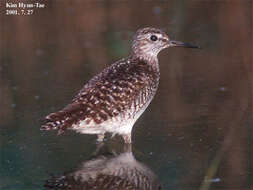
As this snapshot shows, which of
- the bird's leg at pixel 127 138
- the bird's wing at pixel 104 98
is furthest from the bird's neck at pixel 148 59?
the bird's leg at pixel 127 138

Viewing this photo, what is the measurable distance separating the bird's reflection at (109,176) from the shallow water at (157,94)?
0.05 metres

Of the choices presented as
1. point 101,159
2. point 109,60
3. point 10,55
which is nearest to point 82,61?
point 109,60

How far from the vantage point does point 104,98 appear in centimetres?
698

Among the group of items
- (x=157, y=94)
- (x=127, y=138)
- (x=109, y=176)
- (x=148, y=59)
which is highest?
(x=148, y=59)

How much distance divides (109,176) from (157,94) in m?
2.69

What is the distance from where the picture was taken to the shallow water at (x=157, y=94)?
21.5ft

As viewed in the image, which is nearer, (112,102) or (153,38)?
(112,102)

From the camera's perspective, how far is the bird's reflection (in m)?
6.12

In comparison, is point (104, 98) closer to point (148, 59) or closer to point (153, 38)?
point (148, 59)

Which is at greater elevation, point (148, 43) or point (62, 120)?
point (148, 43)

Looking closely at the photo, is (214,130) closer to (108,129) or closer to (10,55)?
(108,129)

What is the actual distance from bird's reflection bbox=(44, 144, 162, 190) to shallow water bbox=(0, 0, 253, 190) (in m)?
0.05

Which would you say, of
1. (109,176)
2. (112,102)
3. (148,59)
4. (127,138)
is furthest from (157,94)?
(109,176)

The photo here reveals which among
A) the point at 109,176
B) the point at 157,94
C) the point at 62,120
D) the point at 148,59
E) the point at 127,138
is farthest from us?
the point at 157,94
